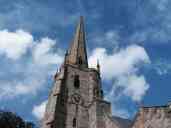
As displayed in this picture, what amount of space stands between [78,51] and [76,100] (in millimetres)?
10749

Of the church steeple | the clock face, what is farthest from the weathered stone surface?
the church steeple

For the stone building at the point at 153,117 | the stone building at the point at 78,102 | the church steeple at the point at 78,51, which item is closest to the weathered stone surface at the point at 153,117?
the stone building at the point at 153,117

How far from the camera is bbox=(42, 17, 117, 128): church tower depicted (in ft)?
131

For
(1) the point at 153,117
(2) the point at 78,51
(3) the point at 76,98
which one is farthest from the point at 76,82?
(1) the point at 153,117

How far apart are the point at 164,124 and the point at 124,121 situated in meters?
17.2

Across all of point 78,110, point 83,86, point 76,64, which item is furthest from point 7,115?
point 76,64

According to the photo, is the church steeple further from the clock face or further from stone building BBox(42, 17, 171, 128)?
the clock face

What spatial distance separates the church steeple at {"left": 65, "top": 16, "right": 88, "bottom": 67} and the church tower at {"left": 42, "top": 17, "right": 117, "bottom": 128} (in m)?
0.03

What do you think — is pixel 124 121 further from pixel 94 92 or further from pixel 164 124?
pixel 164 124

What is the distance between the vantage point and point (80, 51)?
51.4 metres

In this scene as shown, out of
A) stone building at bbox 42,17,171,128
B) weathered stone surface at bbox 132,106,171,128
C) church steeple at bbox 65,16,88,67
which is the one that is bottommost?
weathered stone surface at bbox 132,106,171,128

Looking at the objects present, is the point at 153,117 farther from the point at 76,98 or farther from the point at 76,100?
the point at 76,98

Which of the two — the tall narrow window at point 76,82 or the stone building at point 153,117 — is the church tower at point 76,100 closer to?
the tall narrow window at point 76,82

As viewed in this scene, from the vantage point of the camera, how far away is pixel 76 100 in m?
43.2
